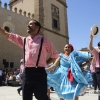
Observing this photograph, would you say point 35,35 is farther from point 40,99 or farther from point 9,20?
point 9,20

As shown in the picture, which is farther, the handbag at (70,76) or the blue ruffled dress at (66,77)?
the handbag at (70,76)

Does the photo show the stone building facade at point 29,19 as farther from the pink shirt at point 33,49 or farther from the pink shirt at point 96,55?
the pink shirt at point 33,49

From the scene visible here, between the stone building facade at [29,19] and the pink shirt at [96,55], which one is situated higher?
the stone building facade at [29,19]

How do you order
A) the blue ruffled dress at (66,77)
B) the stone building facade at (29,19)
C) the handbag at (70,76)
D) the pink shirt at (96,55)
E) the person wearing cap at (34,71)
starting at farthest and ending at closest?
the stone building facade at (29,19) < the pink shirt at (96,55) < the handbag at (70,76) < the blue ruffled dress at (66,77) < the person wearing cap at (34,71)

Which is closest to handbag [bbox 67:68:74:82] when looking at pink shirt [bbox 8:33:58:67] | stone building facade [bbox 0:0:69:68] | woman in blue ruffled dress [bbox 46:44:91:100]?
woman in blue ruffled dress [bbox 46:44:91:100]

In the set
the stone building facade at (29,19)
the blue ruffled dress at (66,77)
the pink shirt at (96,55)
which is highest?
the stone building facade at (29,19)

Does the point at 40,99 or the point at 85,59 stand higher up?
the point at 85,59

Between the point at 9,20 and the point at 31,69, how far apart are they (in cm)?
1917

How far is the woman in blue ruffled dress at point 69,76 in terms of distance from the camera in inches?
152

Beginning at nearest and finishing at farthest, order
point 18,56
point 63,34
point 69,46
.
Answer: point 69,46 → point 18,56 → point 63,34

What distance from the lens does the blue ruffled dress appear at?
3855mm

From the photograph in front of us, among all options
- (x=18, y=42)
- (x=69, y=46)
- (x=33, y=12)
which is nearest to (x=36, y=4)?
(x=33, y=12)

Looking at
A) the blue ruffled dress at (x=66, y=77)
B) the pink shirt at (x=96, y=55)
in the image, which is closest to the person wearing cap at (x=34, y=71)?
the blue ruffled dress at (x=66, y=77)

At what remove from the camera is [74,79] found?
13.0 ft
